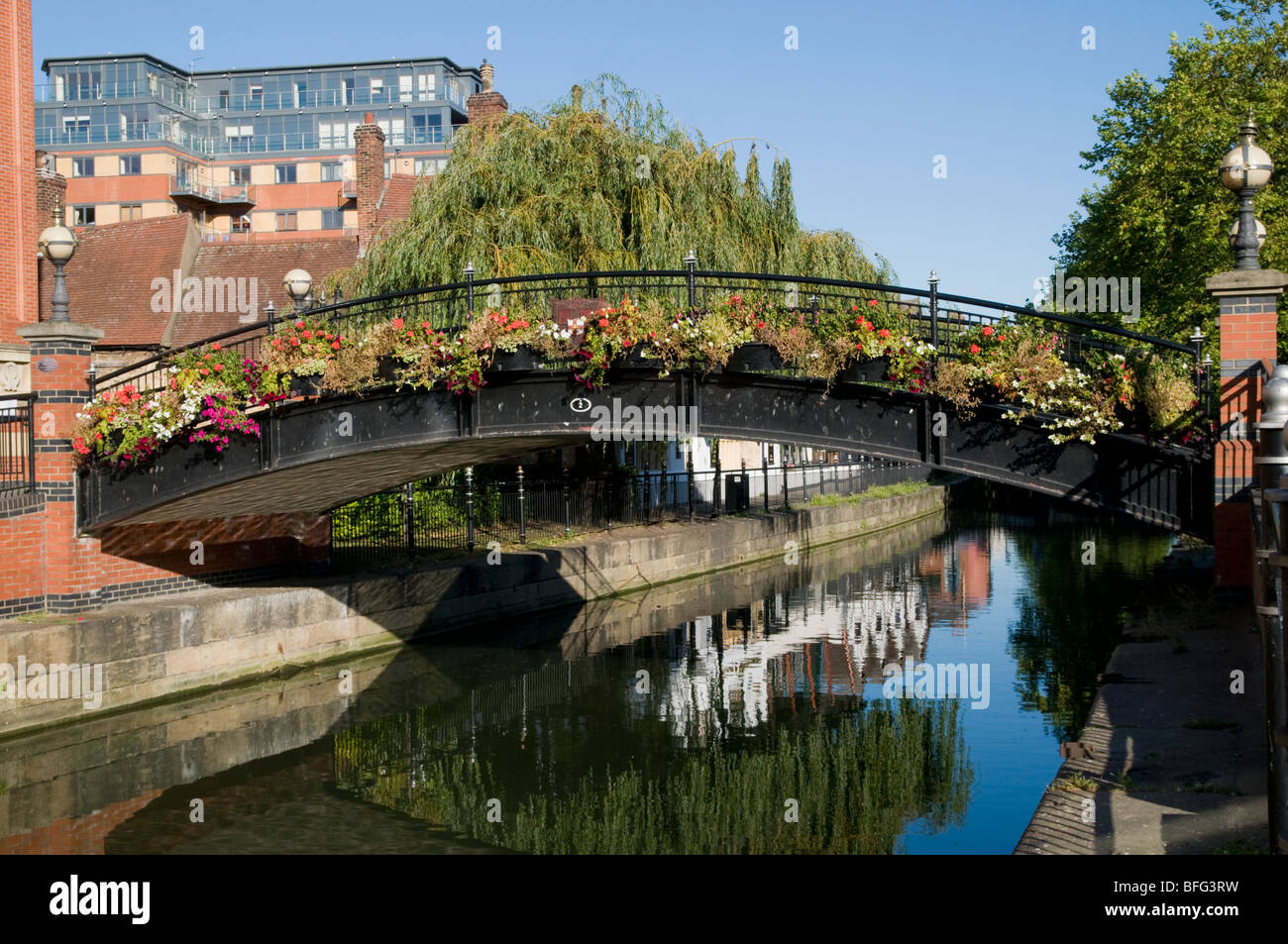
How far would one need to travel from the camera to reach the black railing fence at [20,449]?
13.3 meters

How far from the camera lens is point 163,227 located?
34.7 m

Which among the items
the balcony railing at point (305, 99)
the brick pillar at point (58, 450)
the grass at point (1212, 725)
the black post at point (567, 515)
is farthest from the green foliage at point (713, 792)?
the balcony railing at point (305, 99)

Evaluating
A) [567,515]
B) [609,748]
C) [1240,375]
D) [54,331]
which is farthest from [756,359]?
[567,515]

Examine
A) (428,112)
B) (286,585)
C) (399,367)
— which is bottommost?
Answer: (286,585)

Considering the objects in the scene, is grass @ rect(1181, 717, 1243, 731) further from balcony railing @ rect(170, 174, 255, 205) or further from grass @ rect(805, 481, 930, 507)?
balcony railing @ rect(170, 174, 255, 205)

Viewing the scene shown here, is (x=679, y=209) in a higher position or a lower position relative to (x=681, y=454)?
higher

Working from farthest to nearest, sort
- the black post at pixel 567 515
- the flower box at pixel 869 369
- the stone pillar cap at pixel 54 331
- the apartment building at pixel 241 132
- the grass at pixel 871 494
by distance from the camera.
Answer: the apartment building at pixel 241 132
the grass at pixel 871 494
the black post at pixel 567 515
the stone pillar cap at pixel 54 331
the flower box at pixel 869 369

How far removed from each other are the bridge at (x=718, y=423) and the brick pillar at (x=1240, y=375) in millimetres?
274

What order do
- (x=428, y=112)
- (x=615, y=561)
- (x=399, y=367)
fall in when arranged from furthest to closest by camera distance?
(x=428, y=112), (x=615, y=561), (x=399, y=367)

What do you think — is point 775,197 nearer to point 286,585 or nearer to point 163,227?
point 286,585

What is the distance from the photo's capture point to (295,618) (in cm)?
1549

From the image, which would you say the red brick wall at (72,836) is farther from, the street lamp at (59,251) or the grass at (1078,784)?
the grass at (1078,784)
